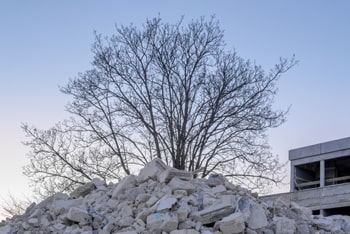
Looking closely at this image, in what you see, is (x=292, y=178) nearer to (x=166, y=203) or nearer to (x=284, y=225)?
(x=284, y=225)

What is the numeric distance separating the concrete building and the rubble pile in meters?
10.8

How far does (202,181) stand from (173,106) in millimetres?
9447

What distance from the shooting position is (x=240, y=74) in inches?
731

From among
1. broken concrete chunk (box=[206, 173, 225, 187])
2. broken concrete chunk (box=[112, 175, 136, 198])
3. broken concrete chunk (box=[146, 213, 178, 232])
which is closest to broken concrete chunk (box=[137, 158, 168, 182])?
broken concrete chunk (box=[112, 175, 136, 198])

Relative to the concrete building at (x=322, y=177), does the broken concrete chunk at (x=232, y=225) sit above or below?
below

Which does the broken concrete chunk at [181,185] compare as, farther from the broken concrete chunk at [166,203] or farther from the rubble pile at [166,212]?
the broken concrete chunk at [166,203]

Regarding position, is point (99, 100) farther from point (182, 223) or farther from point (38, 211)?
point (182, 223)

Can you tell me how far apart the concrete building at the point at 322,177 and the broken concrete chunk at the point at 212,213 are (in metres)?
12.9

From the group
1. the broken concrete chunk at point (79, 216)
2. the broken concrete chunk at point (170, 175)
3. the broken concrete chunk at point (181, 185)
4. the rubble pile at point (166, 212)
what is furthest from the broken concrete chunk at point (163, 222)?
the broken concrete chunk at point (170, 175)

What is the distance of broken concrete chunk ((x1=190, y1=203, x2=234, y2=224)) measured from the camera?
7.39 metres

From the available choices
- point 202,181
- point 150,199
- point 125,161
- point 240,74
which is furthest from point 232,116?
point 150,199

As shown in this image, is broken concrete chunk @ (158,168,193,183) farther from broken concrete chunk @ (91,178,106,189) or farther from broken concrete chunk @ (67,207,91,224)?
broken concrete chunk @ (91,178,106,189)

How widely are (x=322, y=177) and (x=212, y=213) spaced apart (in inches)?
570

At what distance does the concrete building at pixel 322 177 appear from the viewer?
19719mm
